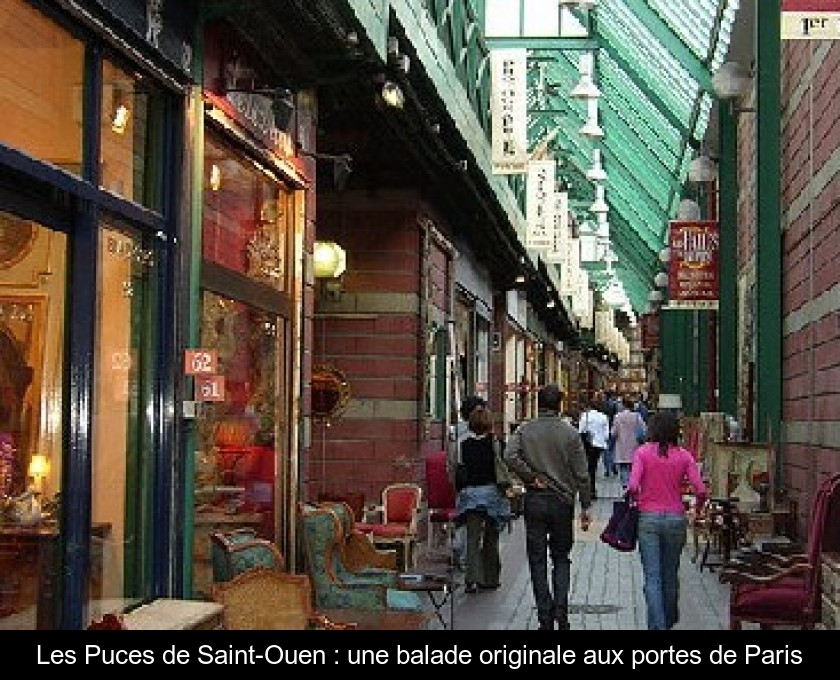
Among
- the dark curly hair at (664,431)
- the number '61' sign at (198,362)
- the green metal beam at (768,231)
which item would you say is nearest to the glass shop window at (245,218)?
the number '61' sign at (198,362)

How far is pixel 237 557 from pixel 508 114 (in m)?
9.31

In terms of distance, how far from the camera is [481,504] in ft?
42.7

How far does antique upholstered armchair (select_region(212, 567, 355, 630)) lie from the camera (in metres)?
7.63

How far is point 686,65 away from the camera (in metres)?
19.9

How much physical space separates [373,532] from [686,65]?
9.39 metres

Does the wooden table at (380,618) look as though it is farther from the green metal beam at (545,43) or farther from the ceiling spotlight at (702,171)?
the ceiling spotlight at (702,171)

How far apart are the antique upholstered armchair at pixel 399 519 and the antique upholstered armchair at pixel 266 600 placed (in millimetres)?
5160

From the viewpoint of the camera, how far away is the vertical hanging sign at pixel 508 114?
16594mm

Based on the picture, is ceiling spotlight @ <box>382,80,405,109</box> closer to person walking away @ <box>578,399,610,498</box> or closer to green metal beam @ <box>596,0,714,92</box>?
green metal beam @ <box>596,0,714,92</box>

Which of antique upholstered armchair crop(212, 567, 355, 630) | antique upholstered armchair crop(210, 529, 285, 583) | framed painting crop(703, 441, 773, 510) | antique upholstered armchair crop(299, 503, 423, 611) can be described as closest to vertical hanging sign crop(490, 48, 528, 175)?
framed painting crop(703, 441, 773, 510)

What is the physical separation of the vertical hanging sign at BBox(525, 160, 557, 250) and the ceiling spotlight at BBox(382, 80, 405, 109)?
11556 millimetres

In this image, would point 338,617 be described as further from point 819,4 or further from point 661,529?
point 819,4
